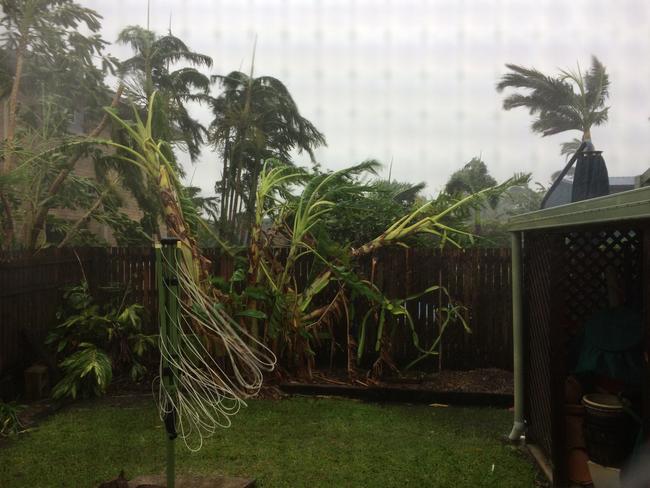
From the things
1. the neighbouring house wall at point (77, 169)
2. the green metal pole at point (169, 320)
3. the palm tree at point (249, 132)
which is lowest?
the green metal pole at point (169, 320)

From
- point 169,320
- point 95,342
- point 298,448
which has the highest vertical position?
point 169,320

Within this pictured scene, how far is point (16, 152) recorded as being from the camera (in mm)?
5406

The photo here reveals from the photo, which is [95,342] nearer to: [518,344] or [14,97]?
[14,97]

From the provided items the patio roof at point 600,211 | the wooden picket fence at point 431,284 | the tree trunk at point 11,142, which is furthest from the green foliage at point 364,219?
the tree trunk at point 11,142

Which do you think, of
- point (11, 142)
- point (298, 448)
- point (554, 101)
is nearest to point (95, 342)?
point (11, 142)

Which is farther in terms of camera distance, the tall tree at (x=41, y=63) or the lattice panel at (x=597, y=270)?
the tall tree at (x=41, y=63)

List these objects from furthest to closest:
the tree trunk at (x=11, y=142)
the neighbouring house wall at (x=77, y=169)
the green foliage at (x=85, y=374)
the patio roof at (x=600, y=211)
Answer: the neighbouring house wall at (x=77, y=169), the tree trunk at (x=11, y=142), the green foliage at (x=85, y=374), the patio roof at (x=600, y=211)

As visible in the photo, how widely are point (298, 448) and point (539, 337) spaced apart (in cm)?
211

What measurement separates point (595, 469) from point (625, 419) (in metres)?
0.66

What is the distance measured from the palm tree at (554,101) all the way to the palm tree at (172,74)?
403 inches

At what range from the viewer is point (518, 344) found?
4316 mm

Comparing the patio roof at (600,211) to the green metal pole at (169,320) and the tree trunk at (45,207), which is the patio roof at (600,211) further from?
the tree trunk at (45,207)

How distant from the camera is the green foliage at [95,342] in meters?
5.14

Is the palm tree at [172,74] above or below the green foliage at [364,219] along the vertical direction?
above
